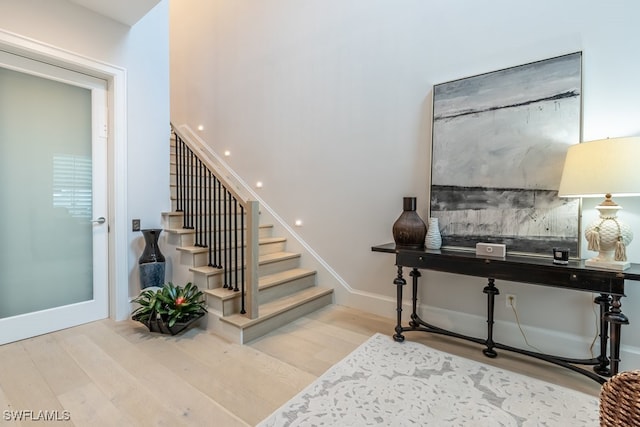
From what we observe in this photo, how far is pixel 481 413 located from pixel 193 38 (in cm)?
589

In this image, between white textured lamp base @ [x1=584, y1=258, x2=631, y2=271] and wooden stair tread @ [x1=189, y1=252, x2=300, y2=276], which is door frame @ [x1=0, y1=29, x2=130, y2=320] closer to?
wooden stair tread @ [x1=189, y1=252, x2=300, y2=276]

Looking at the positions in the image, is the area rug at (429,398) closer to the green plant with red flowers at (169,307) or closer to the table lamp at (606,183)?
the table lamp at (606,183)

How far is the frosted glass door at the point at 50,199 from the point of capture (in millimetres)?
2369

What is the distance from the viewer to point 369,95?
3.10 metres

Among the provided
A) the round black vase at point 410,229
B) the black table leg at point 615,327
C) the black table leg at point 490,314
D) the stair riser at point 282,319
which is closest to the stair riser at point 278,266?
the stair riser at point 282,319

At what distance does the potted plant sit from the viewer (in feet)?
8.20

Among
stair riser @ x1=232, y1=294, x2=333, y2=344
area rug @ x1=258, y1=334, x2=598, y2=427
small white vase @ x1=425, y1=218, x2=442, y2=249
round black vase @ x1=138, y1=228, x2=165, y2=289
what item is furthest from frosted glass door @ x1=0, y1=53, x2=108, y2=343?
small white vase @ x1=425, y1=218, x2=442, y2=249

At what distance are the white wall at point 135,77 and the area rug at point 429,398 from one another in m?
2.14

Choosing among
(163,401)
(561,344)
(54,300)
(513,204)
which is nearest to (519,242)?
(513,204)

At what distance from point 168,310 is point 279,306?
94 centimetres

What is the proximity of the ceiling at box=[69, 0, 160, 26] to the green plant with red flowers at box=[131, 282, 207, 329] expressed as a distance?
2.43m

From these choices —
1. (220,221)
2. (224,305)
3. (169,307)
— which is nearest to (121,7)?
(220,221)

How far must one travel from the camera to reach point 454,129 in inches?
100

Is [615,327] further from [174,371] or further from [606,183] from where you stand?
[174,371]
